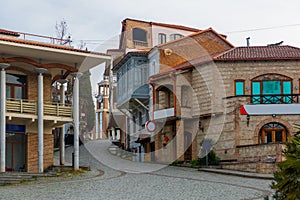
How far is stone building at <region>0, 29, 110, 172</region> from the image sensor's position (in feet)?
78.7

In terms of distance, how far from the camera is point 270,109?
29.0m

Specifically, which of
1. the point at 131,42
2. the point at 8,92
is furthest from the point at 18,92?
the point at 131,42

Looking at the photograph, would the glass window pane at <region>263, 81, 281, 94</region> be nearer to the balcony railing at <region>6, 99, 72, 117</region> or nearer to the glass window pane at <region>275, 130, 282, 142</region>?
the glass window pane at <region>275, 130, 282, 142</region>

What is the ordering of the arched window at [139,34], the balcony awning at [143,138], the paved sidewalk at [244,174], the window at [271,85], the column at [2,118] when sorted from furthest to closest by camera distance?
the arched window at [139,34] < the balcony awning at [143,138] < the window at [271,85] < the column at [2,118] < the paved sidewalk at [244,174]

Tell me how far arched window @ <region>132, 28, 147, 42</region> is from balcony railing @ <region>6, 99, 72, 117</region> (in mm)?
20454

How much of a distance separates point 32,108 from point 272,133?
1337cm

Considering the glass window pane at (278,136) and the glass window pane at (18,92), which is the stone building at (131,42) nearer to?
the glass window pane at (278,136)

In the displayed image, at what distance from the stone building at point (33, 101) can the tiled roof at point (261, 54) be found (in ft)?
28.0

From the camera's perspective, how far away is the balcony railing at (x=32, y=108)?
24.2 m

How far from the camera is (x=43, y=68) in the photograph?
2481cm

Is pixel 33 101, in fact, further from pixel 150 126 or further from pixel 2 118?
pixel 150 126

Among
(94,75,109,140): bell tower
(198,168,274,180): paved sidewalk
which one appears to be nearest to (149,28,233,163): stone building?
(198,168,274,180): paved sidewalk

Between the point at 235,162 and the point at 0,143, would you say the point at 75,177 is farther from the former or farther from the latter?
the point at 235,162

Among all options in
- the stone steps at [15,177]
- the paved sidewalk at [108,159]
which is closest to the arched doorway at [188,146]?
the paved sidewalk at [108,159]
